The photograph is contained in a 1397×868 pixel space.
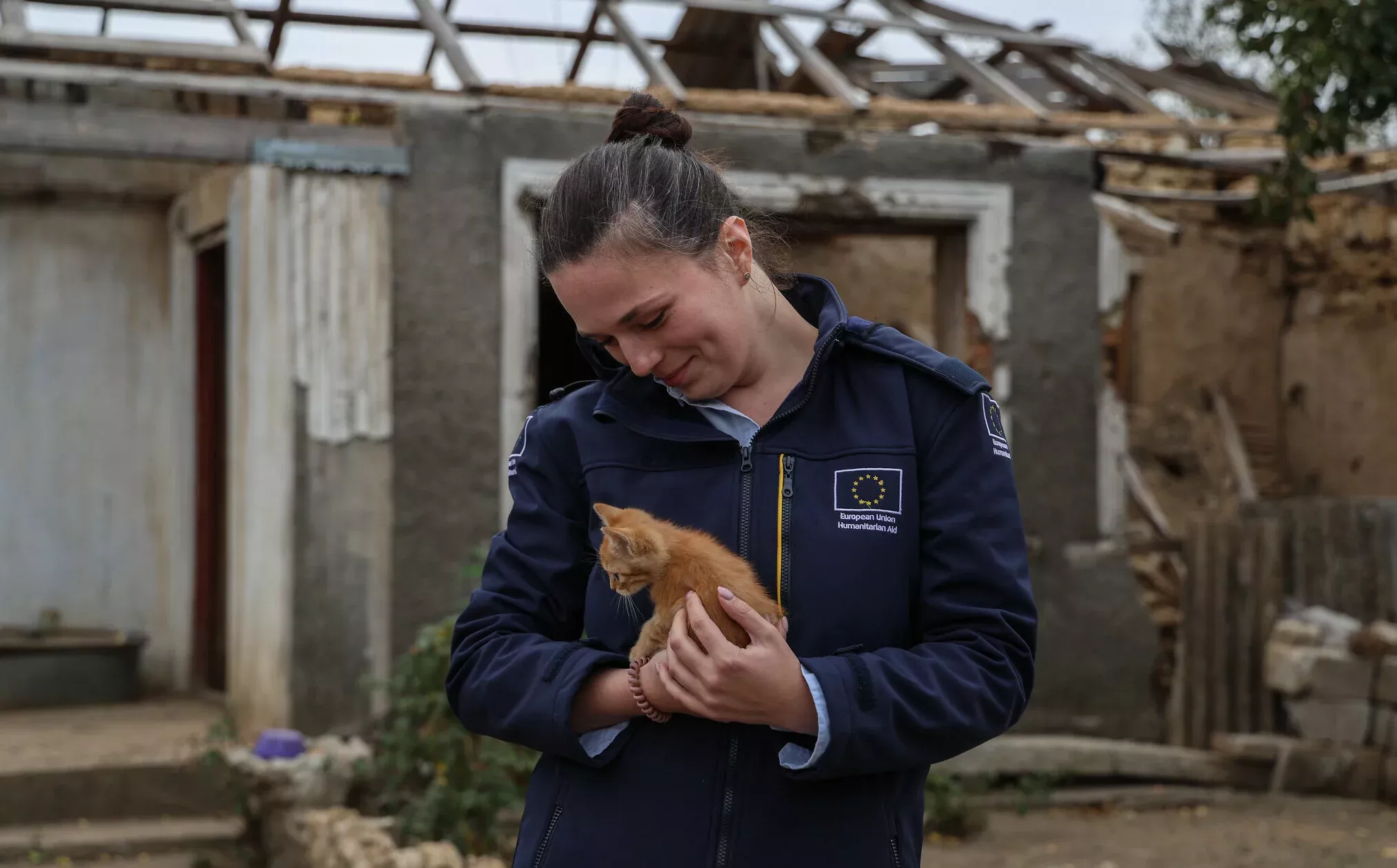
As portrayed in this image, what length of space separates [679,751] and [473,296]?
5757mm

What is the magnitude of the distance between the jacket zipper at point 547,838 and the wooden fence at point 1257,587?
22.6 feet

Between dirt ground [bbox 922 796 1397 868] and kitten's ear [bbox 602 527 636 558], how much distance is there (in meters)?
5.02

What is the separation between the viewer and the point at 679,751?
192 centimetres

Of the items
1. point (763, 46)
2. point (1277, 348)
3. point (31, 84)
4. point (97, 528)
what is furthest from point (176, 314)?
point (1277, 348)

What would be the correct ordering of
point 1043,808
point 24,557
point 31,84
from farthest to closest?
point 24,557 → point 1043,808 → point 31,84

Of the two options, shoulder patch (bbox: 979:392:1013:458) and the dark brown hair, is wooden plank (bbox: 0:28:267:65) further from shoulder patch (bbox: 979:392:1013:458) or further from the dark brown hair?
shoulder patch (bbox: 979:392:1013:458)

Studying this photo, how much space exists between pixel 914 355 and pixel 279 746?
4.83 metres

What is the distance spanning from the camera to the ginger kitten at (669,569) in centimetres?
189

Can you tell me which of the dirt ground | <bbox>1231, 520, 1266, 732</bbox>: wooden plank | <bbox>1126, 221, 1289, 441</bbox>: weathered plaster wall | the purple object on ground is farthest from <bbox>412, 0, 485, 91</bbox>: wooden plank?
<bbox>1126, 221, 1289, 441</bbox>: weathered plaster wall

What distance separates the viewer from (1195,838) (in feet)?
23.5

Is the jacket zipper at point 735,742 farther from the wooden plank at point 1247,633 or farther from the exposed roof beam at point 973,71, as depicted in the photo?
the exposed roof beam at point 973,71

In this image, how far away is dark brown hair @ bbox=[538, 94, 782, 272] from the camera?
77.0 inches

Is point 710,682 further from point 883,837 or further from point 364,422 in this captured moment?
point 364,422

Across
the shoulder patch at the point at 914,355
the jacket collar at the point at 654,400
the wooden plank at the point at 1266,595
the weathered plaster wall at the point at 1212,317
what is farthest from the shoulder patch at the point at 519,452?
the weathered plaster wall at the point at 1212,317
